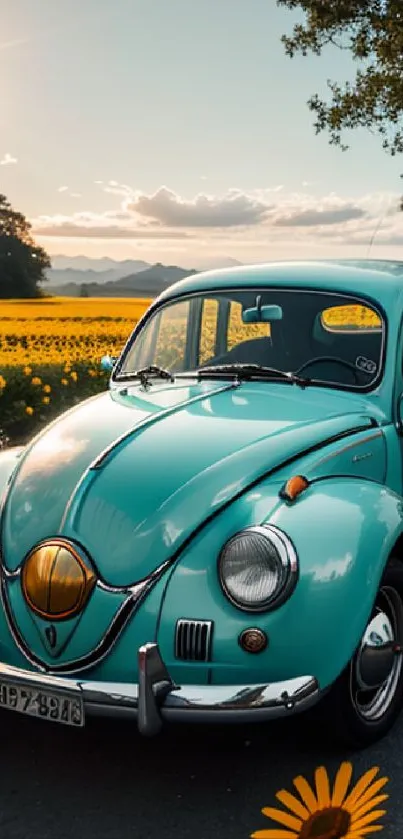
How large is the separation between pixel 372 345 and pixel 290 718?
1.99 meters

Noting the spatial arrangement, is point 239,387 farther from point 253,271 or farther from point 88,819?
point 88,819

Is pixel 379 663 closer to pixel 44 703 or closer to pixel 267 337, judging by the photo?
pixel 44 703

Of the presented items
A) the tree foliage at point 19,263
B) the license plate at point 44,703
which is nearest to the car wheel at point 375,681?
the license plate at point 44,703

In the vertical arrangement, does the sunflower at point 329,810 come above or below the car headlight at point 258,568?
below

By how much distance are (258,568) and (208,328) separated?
2531 millimetres

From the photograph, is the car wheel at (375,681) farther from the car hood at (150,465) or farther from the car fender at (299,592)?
the car hood at (150,465)

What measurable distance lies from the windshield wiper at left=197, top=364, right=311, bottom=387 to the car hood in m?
0.14

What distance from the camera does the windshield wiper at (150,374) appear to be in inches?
201

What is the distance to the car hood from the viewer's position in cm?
363

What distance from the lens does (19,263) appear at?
57344 mm

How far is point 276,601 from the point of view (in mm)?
3393

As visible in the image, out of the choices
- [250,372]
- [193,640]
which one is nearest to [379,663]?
[193,640]

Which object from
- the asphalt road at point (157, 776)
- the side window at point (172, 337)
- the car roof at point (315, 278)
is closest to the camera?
the asphalt road at point (157, 776)

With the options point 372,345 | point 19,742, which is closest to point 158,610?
point 19,742
